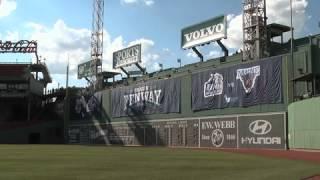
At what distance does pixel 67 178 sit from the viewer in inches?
727

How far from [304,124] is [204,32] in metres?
38.8

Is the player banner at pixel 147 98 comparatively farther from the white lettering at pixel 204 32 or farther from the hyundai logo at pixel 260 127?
the hyundai logo at pixel 260 127

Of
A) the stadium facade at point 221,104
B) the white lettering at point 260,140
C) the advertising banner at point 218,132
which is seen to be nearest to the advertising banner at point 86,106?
the stadium facade at point 221,104

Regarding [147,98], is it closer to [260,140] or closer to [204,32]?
[204,32]

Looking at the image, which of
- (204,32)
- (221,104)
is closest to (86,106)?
(204,32)

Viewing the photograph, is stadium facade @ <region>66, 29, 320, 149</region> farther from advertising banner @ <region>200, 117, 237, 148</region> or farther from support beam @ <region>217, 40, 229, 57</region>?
support beam @ <region>217, 40, 229, 57</region>

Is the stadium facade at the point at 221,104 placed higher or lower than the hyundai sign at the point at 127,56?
lower

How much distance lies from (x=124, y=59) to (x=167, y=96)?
38332 millimetres

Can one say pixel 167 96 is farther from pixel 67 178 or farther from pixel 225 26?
pixel 67 178

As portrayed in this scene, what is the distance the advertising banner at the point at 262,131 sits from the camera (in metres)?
53.9

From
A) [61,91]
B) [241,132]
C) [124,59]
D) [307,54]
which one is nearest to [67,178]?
[307,54]

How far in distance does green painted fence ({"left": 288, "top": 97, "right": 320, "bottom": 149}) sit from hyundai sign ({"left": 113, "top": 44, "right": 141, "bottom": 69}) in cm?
5815

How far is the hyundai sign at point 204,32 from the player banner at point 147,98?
35.8ft

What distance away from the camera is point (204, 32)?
83.3 meters
